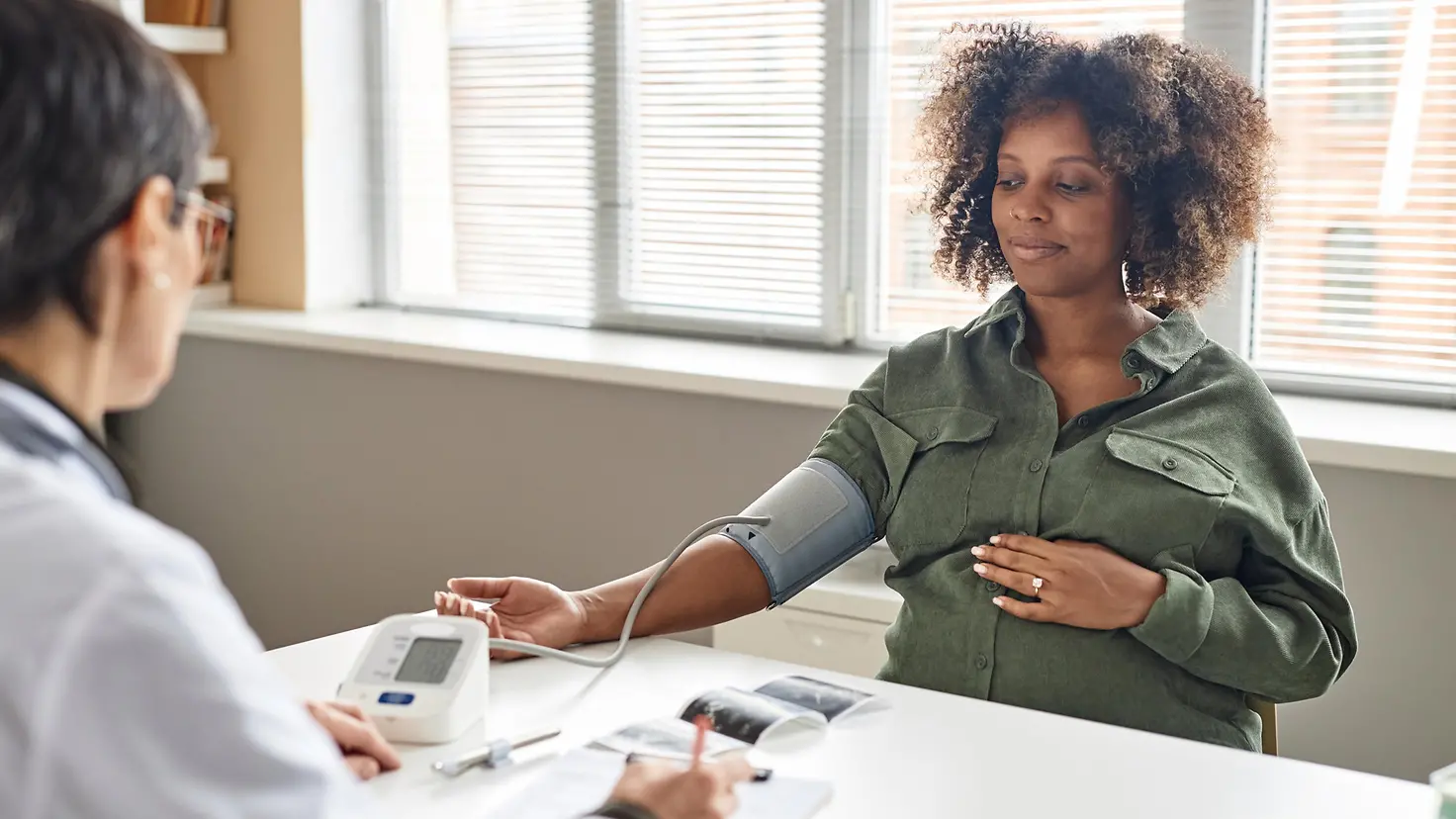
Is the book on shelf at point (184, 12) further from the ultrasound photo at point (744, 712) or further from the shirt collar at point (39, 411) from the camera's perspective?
the shirt collar at point (39, 411)

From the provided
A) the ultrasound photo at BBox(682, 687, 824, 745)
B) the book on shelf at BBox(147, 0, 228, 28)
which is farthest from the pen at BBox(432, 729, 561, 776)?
the book on shelf at BBox(147, 0, 228, 28)

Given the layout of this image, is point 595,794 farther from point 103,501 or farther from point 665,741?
point 103,501

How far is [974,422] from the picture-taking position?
5.70 feet

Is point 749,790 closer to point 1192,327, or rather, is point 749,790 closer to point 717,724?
point 717,724

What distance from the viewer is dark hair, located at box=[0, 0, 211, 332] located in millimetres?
753

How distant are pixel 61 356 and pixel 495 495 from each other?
89.1 inches

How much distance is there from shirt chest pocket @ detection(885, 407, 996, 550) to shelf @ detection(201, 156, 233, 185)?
2188 millimetres

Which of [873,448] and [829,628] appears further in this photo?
[829,628]

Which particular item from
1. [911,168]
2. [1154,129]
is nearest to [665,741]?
[1154,129]

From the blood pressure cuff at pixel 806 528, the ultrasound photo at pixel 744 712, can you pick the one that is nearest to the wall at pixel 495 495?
the blood pressure cuff at pixel 806 528

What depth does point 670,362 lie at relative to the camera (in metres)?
2.80

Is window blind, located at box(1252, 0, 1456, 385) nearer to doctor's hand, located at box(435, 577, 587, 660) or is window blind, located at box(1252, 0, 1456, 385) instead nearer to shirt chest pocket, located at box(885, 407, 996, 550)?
shirt chest pocket, located at box(885, 407, 996, 550)

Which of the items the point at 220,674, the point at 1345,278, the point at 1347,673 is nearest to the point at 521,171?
the point at 1345,278

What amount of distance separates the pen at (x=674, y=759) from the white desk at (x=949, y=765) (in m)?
0.04
